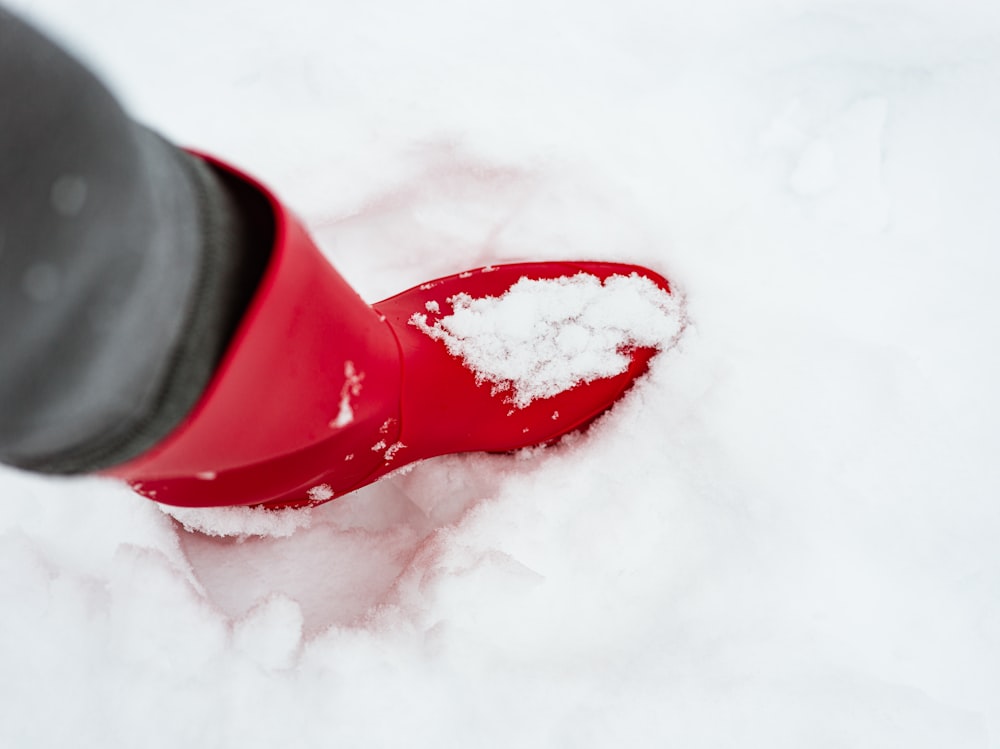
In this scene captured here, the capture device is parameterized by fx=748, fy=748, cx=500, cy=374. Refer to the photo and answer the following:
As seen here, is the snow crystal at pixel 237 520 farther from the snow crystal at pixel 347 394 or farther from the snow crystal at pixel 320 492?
the snow crystal at pixel 347 394

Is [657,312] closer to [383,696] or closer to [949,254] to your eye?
[949,254]

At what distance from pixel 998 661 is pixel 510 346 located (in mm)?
651

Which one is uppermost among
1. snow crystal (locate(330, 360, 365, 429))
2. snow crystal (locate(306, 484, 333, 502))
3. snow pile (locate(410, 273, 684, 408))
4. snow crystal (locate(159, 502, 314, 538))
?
snow crystal (locate(330, 360, 365, 429))

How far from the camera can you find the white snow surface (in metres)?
0.82

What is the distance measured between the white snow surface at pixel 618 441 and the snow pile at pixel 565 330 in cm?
5

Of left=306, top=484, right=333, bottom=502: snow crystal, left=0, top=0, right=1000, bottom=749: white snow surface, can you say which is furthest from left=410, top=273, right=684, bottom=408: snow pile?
left=306, top=484, right=333, bottom=502: snow crystal

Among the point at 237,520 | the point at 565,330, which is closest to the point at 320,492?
the point at 237,520

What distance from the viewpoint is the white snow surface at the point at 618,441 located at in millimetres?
824

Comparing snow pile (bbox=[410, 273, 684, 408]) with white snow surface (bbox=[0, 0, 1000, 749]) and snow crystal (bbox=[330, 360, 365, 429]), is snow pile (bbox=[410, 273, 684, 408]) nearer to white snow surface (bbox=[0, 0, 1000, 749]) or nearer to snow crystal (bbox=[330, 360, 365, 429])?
white snow surface (bbox=[0, 0, 1000, 749])

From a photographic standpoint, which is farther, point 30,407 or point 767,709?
point 767,709

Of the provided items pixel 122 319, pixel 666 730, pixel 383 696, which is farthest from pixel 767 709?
pixel 122 319

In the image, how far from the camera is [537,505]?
902 mm

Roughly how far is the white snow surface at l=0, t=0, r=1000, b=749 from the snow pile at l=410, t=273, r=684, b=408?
47mm

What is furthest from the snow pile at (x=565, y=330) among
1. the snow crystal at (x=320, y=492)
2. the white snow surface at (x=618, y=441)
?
the snow crystal at (x=320, y=492)
